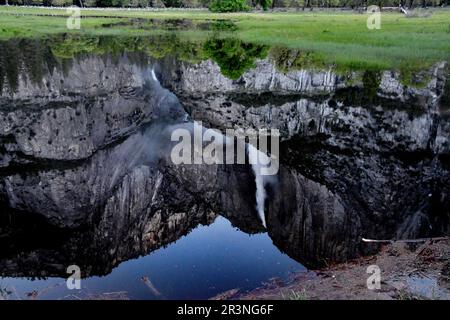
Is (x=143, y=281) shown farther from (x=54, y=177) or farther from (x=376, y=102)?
(x=376, y=102)

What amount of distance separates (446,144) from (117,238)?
17.4m

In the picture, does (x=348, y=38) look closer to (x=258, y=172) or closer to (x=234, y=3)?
(x=258, y=172)

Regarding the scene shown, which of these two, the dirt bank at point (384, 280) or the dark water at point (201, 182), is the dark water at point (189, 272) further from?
the dirt bank at point (384, 280)

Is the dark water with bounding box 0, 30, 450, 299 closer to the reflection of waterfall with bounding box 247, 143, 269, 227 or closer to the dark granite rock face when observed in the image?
the dark granite rock face

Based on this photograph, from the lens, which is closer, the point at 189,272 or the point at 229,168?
the point at 189,272

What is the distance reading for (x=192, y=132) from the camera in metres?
33.1

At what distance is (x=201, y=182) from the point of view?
24.2 m

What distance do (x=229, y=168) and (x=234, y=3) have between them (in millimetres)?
128495

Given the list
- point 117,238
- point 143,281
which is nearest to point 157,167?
point 117,238

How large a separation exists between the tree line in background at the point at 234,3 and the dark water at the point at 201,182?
341 ft

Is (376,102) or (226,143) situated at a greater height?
(376,102)

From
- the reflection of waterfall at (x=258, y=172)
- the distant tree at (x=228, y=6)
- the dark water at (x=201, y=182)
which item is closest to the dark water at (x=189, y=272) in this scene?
the dark water at (x=201, y=182)

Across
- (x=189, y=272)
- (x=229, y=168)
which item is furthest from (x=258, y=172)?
(x=189, y=272)
